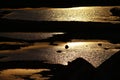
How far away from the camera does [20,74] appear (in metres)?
13.5

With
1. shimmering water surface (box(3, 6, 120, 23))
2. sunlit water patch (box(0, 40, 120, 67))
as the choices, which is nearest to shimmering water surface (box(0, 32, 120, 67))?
sunlit water patch (box(0, 40, 120, 67))

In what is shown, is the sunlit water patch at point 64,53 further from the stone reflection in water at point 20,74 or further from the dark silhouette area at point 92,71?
the dark silhouette area at point 92,71

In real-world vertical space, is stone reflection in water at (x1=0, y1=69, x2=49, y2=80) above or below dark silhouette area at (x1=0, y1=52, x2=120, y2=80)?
above

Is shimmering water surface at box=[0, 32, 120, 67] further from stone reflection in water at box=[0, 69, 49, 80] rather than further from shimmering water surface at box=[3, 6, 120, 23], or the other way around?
shimmering water surface at box=[3, 6, 120, 23]

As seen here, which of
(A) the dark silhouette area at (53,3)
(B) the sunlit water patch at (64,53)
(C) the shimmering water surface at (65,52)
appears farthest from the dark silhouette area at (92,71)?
(A) the dark silhouette area at (53,3)

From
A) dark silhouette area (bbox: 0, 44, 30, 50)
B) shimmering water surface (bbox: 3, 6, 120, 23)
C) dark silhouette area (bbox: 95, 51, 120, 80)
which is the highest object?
shimmering water surface (bbox: 3, 6, 120, 23)

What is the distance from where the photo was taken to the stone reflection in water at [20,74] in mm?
12984

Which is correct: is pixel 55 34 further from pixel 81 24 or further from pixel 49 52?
pixel 49 52

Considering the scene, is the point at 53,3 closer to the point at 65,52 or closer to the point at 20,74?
the point at 65,52

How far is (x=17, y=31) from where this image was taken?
23750 mm

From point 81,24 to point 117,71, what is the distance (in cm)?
1552

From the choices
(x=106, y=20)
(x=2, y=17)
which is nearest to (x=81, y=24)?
(x=106, y=20)

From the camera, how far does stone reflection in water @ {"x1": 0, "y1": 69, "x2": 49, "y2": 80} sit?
13.0 meters

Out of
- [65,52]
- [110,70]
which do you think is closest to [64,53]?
[65,52]
